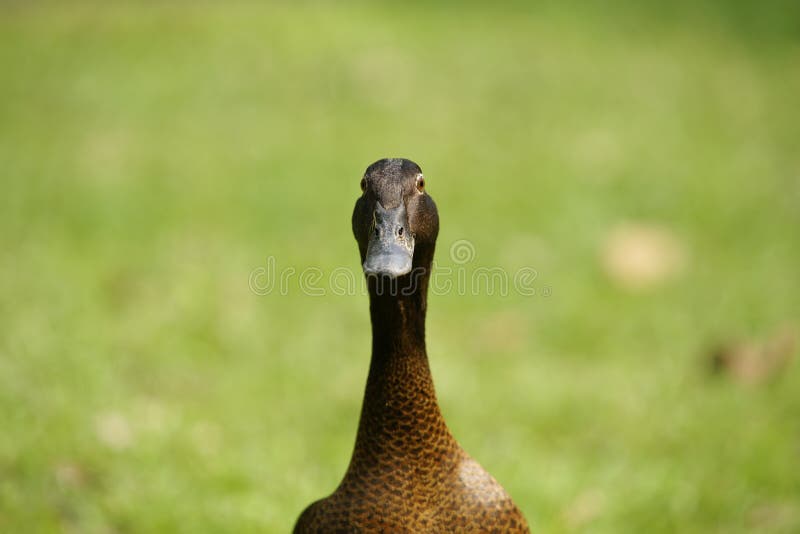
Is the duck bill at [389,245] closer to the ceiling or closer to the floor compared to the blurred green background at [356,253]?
closer to the floor

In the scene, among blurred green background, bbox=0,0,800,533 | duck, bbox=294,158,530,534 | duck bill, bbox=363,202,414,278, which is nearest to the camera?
duck bill, bbox=363,202,414,278

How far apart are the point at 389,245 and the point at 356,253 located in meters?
3.66

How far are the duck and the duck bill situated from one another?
144 millimetres

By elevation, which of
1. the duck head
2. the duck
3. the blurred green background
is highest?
the blurred green background

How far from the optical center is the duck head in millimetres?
1963

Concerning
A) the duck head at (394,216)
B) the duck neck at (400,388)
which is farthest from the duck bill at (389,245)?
the duck neck at (400,388)

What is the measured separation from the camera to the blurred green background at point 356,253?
3.76 meters

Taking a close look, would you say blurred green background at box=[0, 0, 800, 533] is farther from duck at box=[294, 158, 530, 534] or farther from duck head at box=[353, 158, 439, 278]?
duck head at box=[353, 158, 439, 278]

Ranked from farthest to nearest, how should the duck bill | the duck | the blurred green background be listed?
the blurred green background < the duck < the duck bill

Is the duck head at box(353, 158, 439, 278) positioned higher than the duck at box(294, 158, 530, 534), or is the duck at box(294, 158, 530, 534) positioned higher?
the duck head at box(353, 158, 439, 278)

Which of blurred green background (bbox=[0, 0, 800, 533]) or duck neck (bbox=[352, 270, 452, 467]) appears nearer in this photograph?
duck neck (bbox=[352, 270, 452, 467])

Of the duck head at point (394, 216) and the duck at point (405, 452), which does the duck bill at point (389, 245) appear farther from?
the duck at point (405, 452)

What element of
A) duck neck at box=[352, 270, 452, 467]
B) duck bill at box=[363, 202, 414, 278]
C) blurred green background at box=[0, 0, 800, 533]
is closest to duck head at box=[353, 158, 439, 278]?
duck bill at box=[363, 202, 414, 278]

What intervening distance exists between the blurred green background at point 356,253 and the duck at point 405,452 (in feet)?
3.79
